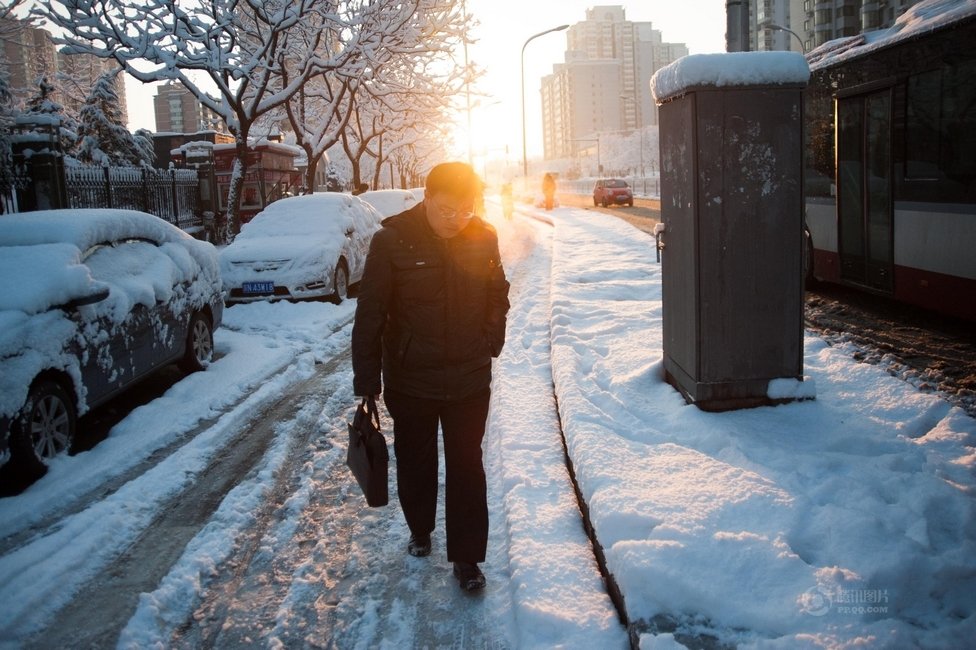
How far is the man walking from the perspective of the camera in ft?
11.2

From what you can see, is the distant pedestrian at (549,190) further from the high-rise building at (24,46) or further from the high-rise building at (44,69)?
the high-rise building at (24,46)

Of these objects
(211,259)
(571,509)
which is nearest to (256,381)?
(211,259)

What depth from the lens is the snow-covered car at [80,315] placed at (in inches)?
203

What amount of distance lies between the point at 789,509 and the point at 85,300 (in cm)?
524

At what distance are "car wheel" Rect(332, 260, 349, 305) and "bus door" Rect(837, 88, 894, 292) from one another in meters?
7.67

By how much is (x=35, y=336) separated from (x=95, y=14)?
564 inches

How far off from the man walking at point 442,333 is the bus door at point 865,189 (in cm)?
681

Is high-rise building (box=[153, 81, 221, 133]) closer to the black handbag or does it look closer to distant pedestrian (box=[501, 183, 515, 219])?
distant pedestrian (box=[501, 183, 515, 219])

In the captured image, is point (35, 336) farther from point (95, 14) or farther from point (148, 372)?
point (95, 14)

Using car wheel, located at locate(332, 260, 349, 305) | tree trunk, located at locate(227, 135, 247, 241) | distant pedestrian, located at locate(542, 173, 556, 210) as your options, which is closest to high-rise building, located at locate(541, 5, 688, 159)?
distant pedestrian, located at locate(542, 173, 556, 210)

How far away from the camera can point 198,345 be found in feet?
27.0

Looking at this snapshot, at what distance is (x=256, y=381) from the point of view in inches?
303

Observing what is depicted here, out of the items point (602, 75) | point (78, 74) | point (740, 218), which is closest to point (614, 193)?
point (740, 218)

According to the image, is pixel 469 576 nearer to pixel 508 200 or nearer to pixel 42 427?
pixel 42 427
